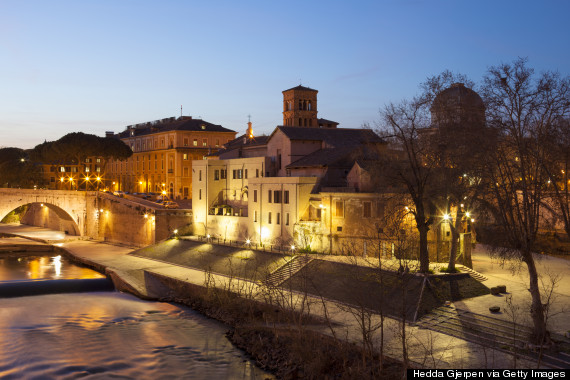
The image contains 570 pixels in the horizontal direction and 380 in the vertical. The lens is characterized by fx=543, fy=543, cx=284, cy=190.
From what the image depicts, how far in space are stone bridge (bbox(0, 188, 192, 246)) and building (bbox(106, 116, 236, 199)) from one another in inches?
589

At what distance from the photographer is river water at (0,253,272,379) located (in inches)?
941

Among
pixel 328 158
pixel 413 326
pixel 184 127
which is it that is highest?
pixel 184 127

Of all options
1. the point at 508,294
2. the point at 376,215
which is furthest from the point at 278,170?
the point at 508,294

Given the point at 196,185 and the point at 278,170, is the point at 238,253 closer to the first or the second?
the point at 278,170

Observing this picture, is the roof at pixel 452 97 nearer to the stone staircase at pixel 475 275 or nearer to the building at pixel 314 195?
the building at pixel 314 195

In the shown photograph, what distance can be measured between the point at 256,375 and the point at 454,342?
8371 mm

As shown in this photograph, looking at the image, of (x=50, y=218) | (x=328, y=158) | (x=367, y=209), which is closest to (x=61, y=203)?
(x=50, y=218)

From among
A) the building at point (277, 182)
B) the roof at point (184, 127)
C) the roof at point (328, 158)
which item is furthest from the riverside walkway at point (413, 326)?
the roof at point (184, 127)

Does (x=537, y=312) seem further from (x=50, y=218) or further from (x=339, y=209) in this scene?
(x=50, y=218)

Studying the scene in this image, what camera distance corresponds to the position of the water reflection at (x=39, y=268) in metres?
42.9

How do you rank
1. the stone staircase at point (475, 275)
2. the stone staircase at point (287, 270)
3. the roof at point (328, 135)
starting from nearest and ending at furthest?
the stone staircase at point (475, 275) → the stone staircase at point (287, 270) → the roof at point (328, 135)

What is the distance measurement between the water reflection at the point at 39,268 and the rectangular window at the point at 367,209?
70.4 feet

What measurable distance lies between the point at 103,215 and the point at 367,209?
3595 centimetres

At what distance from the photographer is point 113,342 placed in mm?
27562
